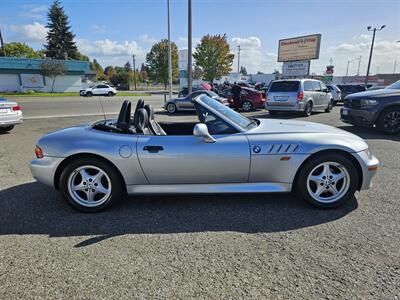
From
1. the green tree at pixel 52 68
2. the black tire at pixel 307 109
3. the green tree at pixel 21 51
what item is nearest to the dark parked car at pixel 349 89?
the black tire at pixel 307 109

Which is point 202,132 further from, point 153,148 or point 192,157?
point 153,148

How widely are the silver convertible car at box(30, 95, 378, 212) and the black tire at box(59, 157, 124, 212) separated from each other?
0.01 m

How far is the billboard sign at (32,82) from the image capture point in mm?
39562

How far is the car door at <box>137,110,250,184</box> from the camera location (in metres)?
3.10

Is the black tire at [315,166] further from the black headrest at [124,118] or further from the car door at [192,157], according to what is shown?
the black headrest at [124,118]

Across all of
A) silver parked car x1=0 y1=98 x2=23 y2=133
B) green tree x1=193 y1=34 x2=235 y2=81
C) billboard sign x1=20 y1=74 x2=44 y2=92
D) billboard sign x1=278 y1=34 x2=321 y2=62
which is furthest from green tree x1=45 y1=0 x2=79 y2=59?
silver parked car x1=0 y1=98 x2=23 y2=133

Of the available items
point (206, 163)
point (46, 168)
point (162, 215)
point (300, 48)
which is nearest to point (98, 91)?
point (300, 48)

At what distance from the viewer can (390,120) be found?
26.3 ft

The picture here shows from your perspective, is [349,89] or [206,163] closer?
[206,163]

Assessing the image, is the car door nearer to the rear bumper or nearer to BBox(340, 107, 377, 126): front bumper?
BBox(340, 107, 377, 126): front bumper

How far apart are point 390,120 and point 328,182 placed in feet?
21.1

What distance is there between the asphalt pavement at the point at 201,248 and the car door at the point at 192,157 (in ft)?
1.63

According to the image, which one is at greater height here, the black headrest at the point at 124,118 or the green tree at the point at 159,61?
the green tree at the point at 159,61

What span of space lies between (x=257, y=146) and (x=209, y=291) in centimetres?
168
